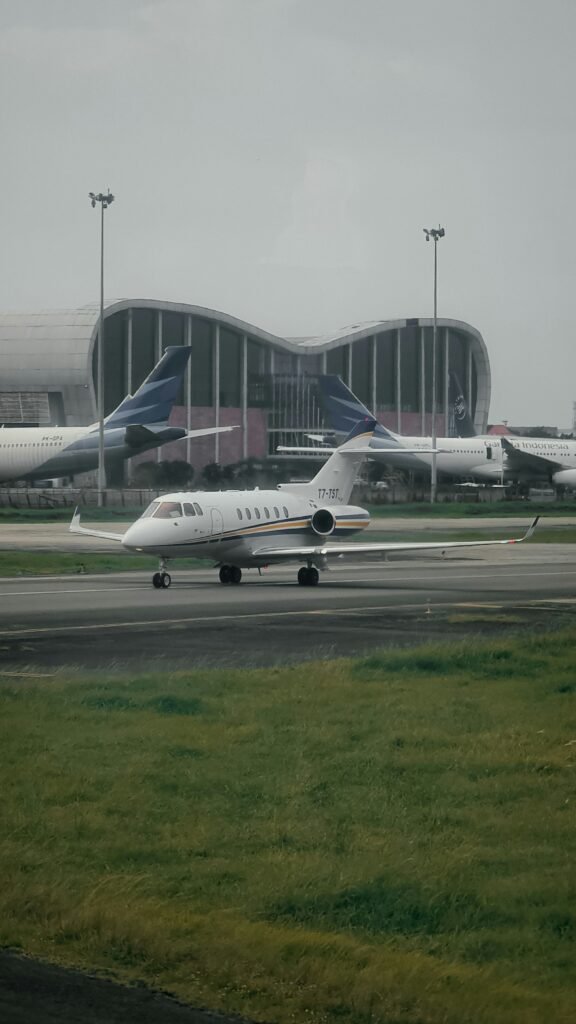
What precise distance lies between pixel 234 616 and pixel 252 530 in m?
10.5

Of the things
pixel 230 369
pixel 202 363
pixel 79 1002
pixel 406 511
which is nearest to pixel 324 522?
pixel 79 1002

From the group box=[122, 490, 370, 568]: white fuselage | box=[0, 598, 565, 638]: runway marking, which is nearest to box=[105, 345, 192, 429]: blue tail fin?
box=[122, 490, 370, 568]: white fuselage

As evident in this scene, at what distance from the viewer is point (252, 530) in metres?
42.2

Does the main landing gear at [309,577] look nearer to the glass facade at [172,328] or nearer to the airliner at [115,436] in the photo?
the airliner at [115,436]

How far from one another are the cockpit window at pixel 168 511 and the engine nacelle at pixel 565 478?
78.4m

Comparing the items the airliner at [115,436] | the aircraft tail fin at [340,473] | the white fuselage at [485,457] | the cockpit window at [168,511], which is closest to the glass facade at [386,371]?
the white fuselage at [485,457]

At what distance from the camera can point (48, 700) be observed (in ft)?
58.0

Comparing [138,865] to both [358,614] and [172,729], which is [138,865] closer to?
[172,729]

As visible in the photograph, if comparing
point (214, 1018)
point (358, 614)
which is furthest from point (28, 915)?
point (358, 614)

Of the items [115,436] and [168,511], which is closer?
[168,511]

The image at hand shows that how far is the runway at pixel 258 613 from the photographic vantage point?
960 inches

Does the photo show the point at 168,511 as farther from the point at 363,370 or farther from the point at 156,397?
the point at 363,370

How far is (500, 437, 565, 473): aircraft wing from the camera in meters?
114

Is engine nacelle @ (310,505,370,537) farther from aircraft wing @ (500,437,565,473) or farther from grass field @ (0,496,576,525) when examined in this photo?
aircraft wing @ (500,437,565,473)
